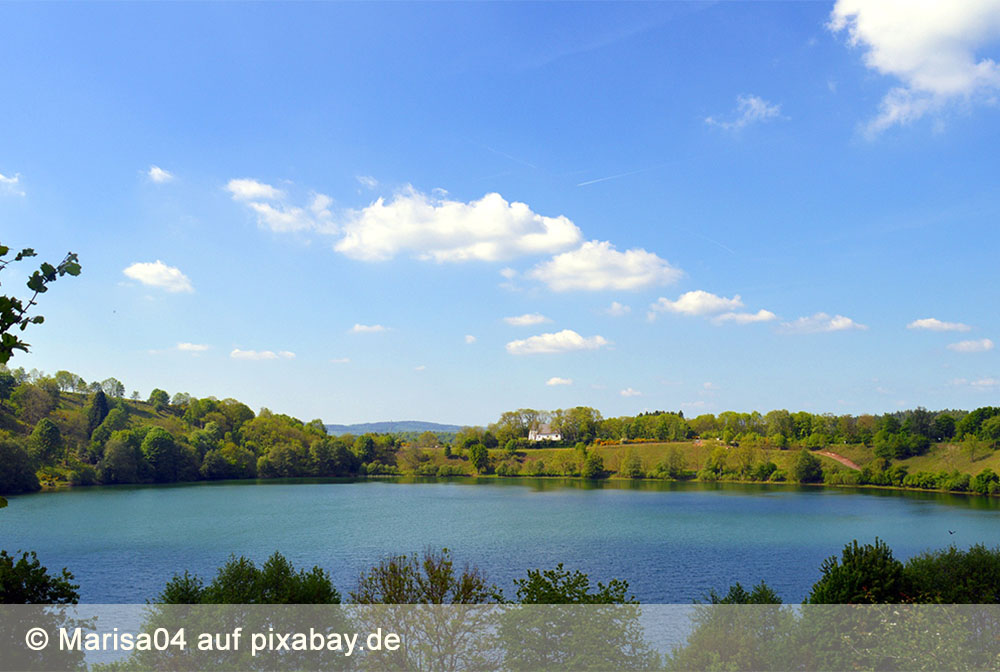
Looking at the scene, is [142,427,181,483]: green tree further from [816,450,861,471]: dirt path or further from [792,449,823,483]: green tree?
[816,450,861,471]: dirt path

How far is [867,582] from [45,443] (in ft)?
498

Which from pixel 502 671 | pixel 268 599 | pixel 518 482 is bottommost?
pixel 518 482

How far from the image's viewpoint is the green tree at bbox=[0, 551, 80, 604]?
786 inches

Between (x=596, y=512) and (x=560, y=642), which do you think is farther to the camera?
(x=596, y=512)

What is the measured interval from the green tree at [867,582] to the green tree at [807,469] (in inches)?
5225

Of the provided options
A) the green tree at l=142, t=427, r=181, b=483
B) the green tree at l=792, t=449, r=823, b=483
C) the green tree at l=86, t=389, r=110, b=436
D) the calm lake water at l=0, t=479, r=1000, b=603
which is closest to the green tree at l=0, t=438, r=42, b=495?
the calm lake water at l=0, t=479, r=1000, b=603

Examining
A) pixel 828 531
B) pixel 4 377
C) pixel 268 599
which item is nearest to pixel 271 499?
pixel 4 377

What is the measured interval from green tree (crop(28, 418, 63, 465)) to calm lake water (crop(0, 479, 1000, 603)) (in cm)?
1584

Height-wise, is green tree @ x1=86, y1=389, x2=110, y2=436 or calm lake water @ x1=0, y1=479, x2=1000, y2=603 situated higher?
green tree @ x1=86, y1=389, x2=110, y2=436

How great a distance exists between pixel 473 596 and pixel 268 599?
7144 millimetres

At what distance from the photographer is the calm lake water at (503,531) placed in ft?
165

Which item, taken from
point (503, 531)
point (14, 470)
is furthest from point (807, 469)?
point (14, 470)

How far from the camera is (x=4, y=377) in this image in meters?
141

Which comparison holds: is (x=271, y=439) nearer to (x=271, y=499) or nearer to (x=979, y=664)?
(x=271, y=499)
